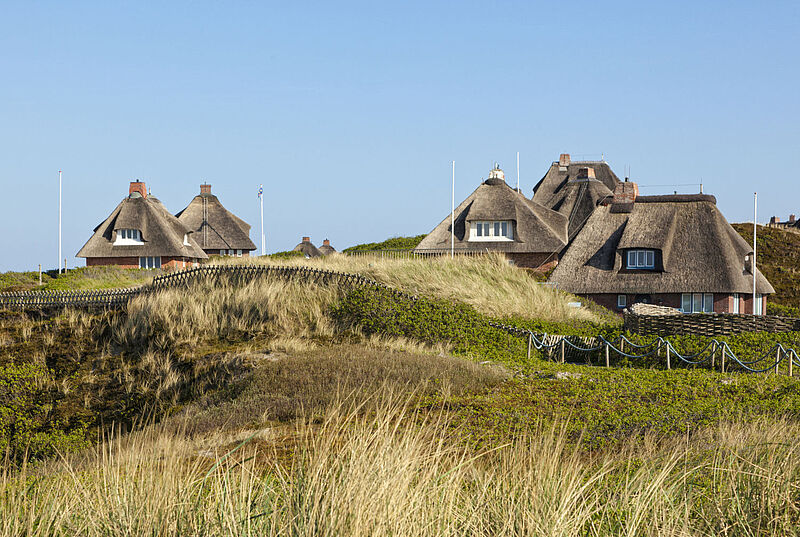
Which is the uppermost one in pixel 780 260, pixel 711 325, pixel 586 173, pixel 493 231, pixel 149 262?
pixel 586 173

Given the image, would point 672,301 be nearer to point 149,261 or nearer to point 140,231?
point 140,231

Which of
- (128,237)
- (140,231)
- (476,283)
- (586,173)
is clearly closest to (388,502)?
(476,283)

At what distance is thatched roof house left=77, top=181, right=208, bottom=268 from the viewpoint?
52.3m

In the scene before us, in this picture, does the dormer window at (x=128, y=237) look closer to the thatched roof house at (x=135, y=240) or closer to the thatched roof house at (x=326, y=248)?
the thatched roof house at (x=135, y=240)

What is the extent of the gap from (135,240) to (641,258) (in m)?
34.5

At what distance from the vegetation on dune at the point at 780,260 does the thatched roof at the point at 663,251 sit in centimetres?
674

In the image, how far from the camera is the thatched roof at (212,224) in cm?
6297

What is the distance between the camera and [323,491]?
15.0 ft

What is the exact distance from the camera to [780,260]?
4422 cm

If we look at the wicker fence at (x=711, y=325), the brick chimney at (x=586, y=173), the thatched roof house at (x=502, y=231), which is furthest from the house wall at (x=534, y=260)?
the wicker fence at (x=711, y=325)

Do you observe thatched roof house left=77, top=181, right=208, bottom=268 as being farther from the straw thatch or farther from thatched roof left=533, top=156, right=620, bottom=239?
thatched roof left=533, top=156, right=620, bottom=239

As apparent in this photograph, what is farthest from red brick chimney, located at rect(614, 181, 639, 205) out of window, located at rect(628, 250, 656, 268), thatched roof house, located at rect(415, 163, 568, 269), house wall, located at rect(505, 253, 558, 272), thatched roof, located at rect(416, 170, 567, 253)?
house wall, located at rect(505, 253, 558, 272)

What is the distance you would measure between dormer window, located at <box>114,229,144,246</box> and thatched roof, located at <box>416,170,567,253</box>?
21.8m

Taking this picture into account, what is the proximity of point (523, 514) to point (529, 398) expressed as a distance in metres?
6.66
